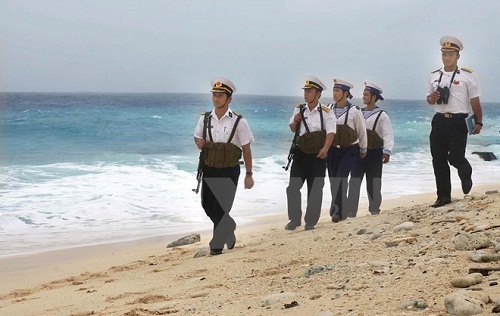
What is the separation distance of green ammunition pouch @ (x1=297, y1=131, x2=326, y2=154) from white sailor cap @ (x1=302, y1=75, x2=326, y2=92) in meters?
0.50

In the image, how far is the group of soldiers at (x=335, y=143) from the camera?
24.3 feet

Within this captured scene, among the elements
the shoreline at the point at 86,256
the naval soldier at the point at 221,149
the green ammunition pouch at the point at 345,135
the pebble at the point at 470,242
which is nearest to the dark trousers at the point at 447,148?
the shoreline at the point at 86,256

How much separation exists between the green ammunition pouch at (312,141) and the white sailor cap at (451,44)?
1.58 meters

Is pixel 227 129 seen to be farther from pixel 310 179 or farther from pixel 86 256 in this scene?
pixel 86 256

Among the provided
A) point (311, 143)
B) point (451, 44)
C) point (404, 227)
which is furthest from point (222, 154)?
point (451, 44)

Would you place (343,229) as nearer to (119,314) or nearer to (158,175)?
(119,314)

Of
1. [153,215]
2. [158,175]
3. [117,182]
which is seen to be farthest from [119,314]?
[158,175]

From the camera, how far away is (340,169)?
920 centimetres

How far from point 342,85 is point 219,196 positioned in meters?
2.35

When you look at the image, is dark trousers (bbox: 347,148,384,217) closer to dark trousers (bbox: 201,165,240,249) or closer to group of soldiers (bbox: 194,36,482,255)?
group of soldiers (bbox: 194,36,482,255)

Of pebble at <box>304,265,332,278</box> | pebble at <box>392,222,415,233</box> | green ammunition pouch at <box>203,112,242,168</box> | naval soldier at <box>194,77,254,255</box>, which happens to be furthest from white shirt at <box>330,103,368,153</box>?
pebble at <box>304,265,332,278</box>

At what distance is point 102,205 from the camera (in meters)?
12.9

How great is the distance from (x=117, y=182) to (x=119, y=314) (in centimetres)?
1120

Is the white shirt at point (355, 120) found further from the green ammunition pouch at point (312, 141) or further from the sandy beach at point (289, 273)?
the sandy beach at point (289, 273)
